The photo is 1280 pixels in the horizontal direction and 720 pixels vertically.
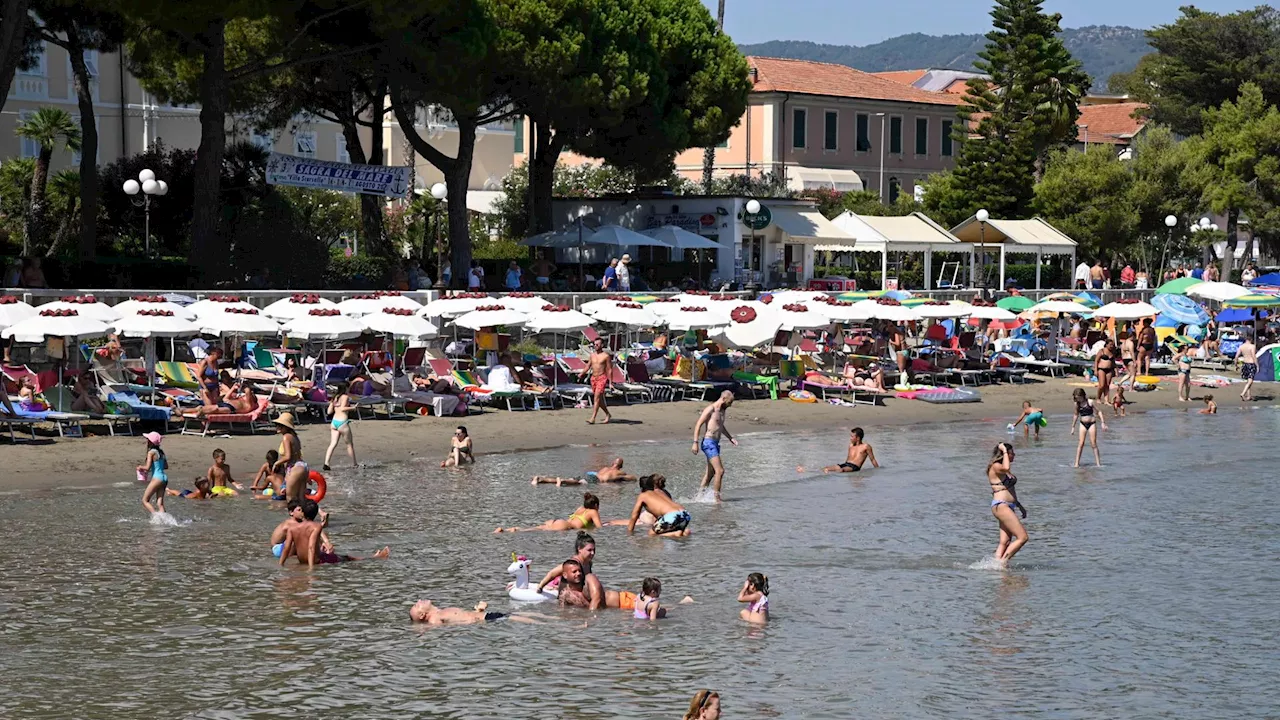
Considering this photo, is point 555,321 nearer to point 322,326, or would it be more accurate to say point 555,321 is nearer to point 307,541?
point 322,326

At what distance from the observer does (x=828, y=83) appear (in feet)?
232

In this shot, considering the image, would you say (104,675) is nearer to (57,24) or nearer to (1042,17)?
(57,24)

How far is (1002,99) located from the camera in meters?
55.1

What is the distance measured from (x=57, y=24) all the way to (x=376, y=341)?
537 inches

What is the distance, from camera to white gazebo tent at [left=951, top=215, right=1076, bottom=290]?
45.0 m

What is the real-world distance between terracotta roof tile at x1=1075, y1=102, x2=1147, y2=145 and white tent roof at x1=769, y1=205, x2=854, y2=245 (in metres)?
47.3

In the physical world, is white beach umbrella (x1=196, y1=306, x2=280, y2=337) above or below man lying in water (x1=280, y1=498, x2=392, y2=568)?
above

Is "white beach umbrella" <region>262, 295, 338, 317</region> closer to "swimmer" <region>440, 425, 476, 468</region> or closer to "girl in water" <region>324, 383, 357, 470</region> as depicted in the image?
"girl in water" <region>324, 383, 357, 470</region>

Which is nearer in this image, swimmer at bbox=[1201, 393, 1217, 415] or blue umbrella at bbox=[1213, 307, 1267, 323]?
swimmer at bbox=[1201, 393, 1217, 415]

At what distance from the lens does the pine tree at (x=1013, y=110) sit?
53.8 meters

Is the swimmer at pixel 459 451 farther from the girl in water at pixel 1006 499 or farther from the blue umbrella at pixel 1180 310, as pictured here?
the blue umbrella at pixel 1180 310

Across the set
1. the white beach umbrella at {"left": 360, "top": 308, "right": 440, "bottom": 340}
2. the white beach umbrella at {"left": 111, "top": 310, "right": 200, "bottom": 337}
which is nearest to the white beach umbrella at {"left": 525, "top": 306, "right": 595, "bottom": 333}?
the white beach umbrella at {"left": 360, "top": 308, "right": 440, "bottom": 340}

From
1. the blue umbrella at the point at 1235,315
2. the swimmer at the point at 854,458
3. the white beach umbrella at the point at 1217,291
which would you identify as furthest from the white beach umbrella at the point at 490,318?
the blue umbrella at the point at 1235,315

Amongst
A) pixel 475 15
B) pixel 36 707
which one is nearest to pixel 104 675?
pixel 36 707
